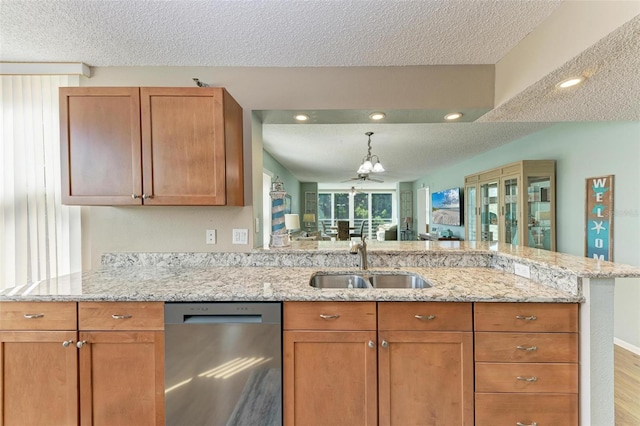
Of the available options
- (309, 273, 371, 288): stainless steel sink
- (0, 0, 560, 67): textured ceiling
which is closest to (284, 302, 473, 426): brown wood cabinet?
(309, 273, 371, 288): stainless steel sink

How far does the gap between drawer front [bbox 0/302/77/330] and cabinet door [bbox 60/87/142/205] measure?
2.03 ft

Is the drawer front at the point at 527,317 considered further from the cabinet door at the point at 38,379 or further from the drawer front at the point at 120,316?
the cabinet door at the point at 38,379

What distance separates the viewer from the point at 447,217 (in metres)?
6.21

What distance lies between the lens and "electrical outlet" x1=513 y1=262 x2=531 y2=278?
64.4 inches

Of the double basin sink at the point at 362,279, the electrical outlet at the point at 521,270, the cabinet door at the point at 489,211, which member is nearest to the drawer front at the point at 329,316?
the double basin sink at the point at 362,279

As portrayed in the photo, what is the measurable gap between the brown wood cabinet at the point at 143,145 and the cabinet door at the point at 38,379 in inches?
31.1

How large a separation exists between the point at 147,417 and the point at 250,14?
7.19ft

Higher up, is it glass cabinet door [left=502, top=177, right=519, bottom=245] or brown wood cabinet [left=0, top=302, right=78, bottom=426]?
glass cabinet door [left=502, top=177, right=519, bottom=245]

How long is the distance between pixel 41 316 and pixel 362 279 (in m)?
1.79

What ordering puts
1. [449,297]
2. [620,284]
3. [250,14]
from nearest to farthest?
1. [449,297]
2. [250,14]
3. [620,284]

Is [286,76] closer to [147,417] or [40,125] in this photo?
[40,125]

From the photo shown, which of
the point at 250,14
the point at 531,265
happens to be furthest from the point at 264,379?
the point at 250,14

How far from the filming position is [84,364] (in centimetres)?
136

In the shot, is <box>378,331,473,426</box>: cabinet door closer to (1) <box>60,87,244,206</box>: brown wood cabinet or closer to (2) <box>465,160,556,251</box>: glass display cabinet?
(1) <box>60,87,244,206</box>: brown wood cabinet
